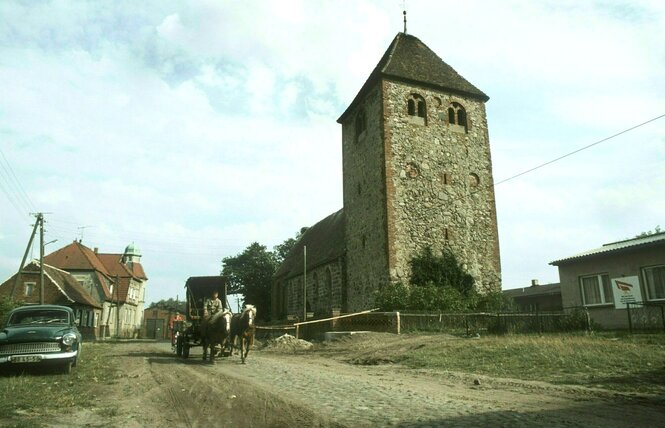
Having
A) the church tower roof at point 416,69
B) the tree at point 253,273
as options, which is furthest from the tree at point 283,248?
the church tower roof at point 416,69

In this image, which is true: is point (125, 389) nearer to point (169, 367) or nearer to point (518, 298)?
point (169, 367)

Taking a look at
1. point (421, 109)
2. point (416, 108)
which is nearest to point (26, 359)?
point (416, 108)

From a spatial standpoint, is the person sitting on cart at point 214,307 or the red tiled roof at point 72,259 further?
the red tiled roof at point 72,259

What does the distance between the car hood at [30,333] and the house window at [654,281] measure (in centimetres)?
2096

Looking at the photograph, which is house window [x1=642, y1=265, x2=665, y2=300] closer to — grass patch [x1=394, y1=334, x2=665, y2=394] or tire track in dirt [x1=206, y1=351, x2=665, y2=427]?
grass patch [x1=394, y1=334, x2=665, y2=394]

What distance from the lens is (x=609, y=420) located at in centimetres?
611

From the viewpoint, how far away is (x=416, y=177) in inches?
1105

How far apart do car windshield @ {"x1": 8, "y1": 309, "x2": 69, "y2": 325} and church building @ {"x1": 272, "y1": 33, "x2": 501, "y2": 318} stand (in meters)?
16.1

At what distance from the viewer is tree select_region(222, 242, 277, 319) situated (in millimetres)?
56250

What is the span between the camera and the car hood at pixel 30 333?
36.5 feet

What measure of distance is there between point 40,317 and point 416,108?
22875mm

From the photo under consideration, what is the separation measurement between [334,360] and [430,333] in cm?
614

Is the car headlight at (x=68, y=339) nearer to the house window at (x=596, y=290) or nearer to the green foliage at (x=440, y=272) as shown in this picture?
the green foliage at (x=440, y=272)

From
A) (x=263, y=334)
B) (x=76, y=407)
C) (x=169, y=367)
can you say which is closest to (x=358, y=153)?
(x=263, y=334)
